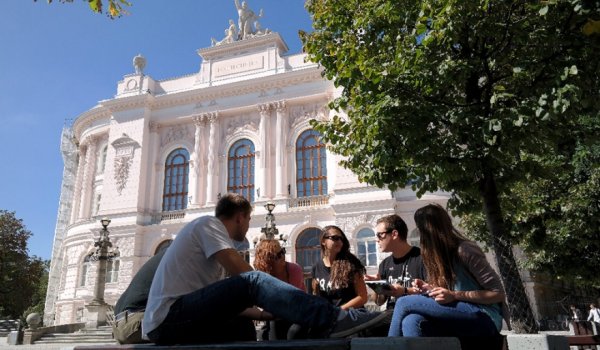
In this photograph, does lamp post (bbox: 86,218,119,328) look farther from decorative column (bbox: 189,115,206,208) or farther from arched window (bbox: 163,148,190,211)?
arched window (bbox: 163,148,190,211)

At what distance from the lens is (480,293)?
281cm

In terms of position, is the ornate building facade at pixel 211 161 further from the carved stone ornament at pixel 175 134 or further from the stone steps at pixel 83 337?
the stone steps at pixel 83 337

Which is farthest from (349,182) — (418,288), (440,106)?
(418,288)

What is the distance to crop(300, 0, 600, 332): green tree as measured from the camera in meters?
6.17

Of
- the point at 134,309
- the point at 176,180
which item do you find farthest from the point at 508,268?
the point at 176,180

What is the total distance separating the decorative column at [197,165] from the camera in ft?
78.4

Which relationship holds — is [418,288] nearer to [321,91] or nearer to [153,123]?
[321,91]

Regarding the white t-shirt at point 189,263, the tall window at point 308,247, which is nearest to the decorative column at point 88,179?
the tall window at point 308,247

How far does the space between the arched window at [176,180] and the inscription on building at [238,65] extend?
501 cm

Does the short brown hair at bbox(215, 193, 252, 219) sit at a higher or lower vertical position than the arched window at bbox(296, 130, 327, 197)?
lower

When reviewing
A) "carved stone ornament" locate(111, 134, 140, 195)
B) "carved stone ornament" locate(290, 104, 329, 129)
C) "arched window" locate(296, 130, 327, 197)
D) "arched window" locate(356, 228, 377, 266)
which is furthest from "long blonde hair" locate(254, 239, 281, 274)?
"carved stone ornament" locate(111, 134, 140, 195)

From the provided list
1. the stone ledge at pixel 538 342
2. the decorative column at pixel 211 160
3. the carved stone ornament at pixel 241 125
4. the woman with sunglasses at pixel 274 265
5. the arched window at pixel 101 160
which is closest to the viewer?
the stone ledge at pixel 538 342

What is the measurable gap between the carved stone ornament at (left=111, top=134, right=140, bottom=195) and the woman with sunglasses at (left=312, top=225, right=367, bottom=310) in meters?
22.9

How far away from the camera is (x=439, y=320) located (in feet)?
8.68
